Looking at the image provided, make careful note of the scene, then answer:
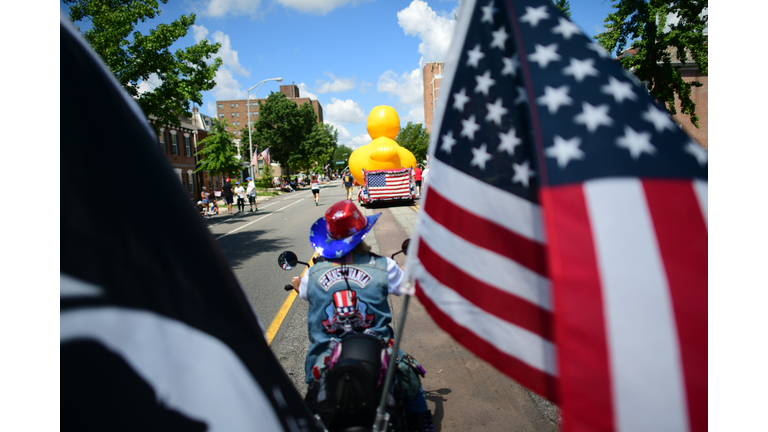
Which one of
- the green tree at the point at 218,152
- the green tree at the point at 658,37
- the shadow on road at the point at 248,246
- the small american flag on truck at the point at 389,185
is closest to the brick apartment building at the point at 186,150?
the green tree at the point at 218,152

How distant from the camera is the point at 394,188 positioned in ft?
68.2

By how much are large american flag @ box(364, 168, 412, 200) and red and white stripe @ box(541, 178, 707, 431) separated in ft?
63.7

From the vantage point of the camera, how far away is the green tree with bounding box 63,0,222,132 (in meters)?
13.0

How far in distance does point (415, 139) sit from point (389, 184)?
50231mm

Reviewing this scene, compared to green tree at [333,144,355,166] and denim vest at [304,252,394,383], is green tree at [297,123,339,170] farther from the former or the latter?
green tree at [333,144,355,166]

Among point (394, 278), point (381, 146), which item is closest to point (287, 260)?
point (394, 278)

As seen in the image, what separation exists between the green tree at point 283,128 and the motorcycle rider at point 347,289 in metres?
56.7

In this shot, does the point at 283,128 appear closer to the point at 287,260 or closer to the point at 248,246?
the point at 248,246

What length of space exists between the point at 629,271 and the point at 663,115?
22.5 inches

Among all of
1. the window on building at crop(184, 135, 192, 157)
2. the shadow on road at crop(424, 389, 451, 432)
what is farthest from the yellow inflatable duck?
the window on building at crop(184, 135, 192, 157)

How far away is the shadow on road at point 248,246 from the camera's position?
33.2 feet

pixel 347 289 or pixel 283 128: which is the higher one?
pixel 283 128

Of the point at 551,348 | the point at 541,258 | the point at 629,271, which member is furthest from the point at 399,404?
the point at 629,271

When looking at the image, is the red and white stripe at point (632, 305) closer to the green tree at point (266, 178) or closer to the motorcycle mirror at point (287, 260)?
the motorcycle mirror at point (287, 260)
